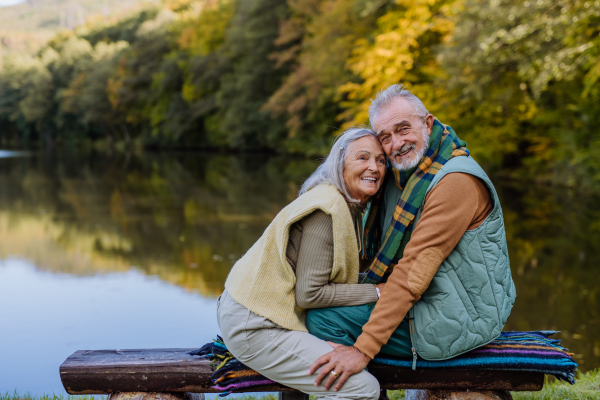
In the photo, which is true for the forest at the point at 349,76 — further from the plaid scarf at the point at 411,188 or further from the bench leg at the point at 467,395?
the bench leg at the point at 467,395

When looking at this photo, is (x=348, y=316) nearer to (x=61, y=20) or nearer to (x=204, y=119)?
(x=204, y=119)

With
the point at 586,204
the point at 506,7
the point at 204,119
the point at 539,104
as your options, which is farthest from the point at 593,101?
the point at 204,119

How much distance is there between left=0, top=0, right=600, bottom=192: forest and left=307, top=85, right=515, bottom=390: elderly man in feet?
13.1

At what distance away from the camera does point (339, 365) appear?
2.21 meters

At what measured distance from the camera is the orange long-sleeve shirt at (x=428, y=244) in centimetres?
218

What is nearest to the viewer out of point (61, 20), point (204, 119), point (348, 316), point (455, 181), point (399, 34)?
point (455, 181)

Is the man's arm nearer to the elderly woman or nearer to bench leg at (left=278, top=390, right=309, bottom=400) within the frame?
the elderly woman

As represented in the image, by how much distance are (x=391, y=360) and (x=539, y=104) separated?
1635cm

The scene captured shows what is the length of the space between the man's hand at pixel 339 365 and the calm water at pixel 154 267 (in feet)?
9.36

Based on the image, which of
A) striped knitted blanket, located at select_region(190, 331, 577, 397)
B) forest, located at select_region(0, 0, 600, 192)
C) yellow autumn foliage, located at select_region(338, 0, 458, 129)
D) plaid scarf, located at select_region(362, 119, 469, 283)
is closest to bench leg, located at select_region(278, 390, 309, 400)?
striped knitted blanket, located at select_region(190, 331, 577, 397)

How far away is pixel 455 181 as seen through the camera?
220 centimetres

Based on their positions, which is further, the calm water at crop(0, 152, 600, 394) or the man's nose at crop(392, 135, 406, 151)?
the calm water at crop(0, 152, 600, 394)

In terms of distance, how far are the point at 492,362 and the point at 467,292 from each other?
0.36 m

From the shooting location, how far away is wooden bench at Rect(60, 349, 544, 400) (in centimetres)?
237
